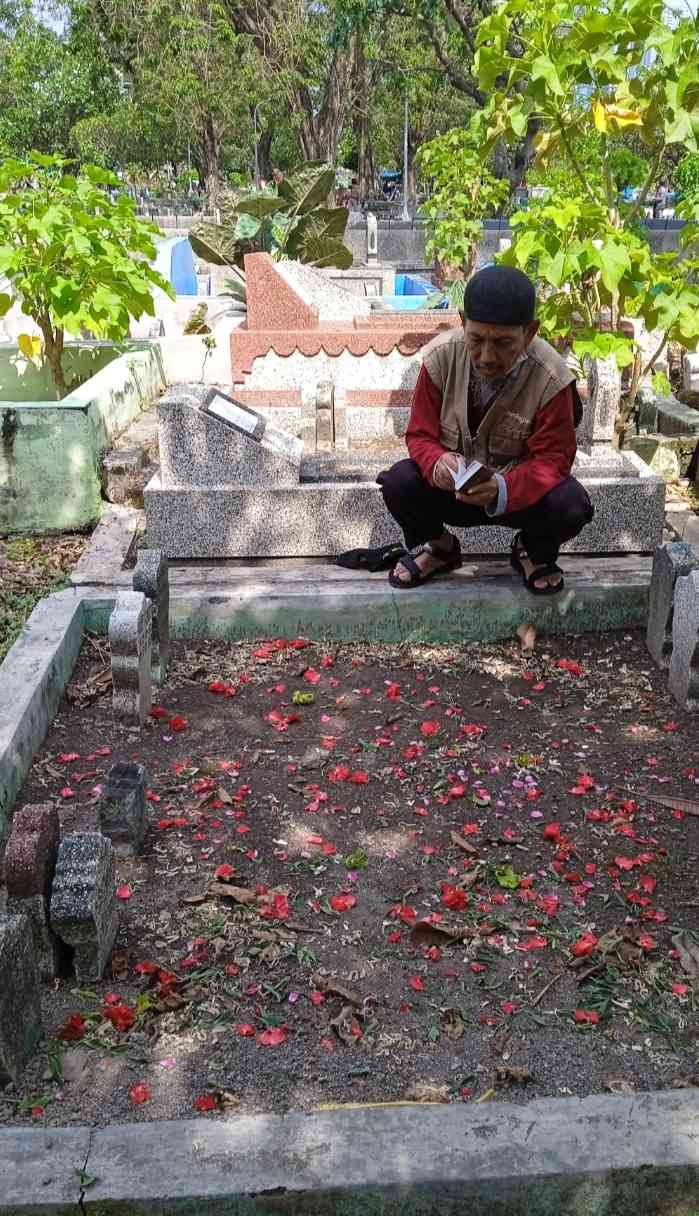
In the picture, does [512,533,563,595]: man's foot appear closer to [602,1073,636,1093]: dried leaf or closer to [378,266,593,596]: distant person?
[378,266,593,596]: distant person

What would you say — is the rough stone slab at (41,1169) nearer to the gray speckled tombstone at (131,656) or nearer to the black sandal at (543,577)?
the gray speckled tombstone at (131,656)

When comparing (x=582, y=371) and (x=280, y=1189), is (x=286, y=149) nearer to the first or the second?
(x=582, y=371)

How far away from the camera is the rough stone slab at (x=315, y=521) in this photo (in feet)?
14.6

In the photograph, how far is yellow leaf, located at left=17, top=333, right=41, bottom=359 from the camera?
6.09 metres

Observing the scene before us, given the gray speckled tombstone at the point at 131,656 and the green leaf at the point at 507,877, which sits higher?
the gray speckled tombstone at the point at 131,656

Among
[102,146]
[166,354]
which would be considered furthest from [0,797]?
[102,146]

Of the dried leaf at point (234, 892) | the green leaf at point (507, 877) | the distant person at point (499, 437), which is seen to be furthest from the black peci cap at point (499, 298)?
the dried leaf at point (234, 892)

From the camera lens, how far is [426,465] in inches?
146

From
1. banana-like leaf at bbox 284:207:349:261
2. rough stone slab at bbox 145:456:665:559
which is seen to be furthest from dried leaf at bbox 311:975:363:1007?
banana-like leaf at bbox 284:207:349:261

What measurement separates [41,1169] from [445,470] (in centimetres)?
246

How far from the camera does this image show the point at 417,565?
4.07 meters

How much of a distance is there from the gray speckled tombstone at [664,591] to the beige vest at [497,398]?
2.02 ft

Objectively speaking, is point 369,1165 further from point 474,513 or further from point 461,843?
point 474,513

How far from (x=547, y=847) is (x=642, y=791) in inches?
16.1
